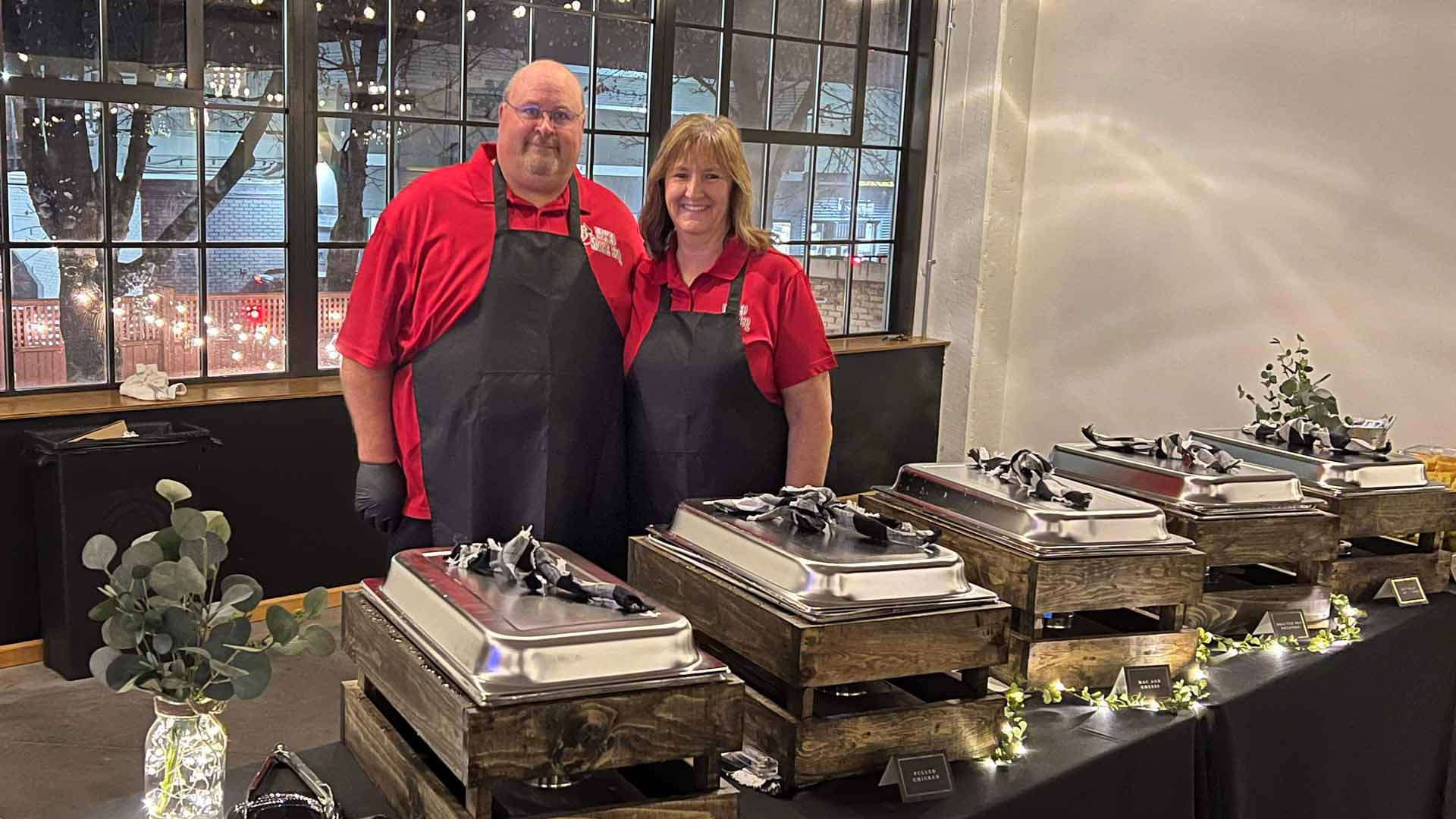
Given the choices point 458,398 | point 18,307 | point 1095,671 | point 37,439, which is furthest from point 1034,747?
point 18,307

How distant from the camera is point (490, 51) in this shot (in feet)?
15.7

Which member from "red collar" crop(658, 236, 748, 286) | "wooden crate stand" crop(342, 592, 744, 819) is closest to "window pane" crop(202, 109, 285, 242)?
"red collar" crop(658, 236, 748, 286)

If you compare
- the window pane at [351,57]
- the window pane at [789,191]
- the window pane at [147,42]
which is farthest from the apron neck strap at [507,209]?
the window pane at [789,191]

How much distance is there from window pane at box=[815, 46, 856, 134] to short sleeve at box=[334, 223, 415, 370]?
Answer: 13.1 ft

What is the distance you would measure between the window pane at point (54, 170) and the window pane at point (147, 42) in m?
0.15

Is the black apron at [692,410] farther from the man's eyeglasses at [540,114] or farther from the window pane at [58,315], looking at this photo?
the window pane at [58,315]

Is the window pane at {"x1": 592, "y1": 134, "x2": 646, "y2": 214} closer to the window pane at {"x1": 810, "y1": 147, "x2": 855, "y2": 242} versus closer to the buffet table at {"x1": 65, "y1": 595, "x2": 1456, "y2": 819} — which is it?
the window pane at {"x1": 810, "y1": 147, "x2": 855, "y2": 242}

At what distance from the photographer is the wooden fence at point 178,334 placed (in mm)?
3930

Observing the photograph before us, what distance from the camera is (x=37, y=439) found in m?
3.56

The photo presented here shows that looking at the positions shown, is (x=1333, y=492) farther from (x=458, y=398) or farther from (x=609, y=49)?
(x=609, y=49)

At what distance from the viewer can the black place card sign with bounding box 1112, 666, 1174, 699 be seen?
168cm

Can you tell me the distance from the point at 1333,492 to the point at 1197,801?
718 mm

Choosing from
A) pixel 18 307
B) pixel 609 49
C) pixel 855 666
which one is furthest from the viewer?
pixel 609 49

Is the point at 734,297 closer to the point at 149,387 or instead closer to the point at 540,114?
the point at 540,114
